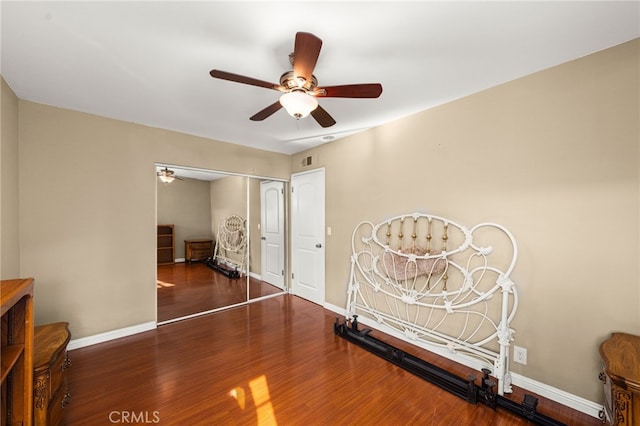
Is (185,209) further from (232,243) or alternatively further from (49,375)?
(49,375)

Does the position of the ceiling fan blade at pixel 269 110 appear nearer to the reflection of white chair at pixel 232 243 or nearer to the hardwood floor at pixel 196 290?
the reflection of white chair at pixel 232 243

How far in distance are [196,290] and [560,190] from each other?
14.5 ft

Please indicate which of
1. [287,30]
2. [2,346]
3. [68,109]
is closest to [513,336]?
[287,30]

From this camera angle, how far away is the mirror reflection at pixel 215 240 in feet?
11.1

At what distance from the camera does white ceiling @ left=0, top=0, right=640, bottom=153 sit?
1.38 metres

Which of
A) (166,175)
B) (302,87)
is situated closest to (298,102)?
(302,87)

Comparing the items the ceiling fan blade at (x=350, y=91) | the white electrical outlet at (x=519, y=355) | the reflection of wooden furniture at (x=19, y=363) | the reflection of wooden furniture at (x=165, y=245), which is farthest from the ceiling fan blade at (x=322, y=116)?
the reflection of wooden furniture at (x=165, y=245)

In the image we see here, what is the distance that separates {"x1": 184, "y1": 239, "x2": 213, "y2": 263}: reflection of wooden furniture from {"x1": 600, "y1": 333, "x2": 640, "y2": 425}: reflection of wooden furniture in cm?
411

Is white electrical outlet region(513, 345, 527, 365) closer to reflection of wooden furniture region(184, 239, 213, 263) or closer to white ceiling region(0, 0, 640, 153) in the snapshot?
white ceiling region(0, 0, 640, 153)

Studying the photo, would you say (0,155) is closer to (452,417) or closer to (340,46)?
(340,46)

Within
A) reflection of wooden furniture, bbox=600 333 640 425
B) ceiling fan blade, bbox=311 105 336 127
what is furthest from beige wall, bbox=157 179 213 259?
reflection of wooden furniture, bbox=600 333 640 425

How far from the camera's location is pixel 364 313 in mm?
3234

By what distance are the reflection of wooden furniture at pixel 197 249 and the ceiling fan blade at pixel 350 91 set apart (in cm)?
300

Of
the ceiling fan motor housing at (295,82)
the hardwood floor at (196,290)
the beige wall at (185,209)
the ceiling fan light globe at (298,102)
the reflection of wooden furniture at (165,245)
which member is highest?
the ceiling fan motor housing at (295,82)
